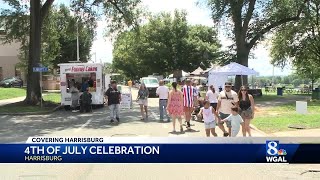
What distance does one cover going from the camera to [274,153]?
17.3 ft

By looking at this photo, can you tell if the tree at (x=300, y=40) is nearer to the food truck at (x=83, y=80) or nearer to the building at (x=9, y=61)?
the food truck at (x=83, y=80)

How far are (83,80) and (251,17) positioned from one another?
1864 centimetres

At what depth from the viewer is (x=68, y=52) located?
69688 millimetres

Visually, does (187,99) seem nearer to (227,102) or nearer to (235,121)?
(227,102)

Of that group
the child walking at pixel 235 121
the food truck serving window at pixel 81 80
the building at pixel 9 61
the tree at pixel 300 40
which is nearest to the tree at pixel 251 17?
the tree at pixel 300 40

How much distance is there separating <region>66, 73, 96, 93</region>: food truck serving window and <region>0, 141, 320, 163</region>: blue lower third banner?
19.7 metres

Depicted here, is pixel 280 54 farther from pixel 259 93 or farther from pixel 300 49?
pixel 259 93

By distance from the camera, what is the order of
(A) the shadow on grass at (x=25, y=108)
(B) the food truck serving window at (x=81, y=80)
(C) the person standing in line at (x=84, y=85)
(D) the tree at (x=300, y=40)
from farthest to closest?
(D) the tree at (x=300, y=40) < (B) the food truck serving window at (x=81, y=80) < (C) the person standing in line at (x=84, y=85) < (A) the shadow on grass at (x=25, y=108)

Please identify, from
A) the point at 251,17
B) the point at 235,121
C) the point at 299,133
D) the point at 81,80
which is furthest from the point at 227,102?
the point at 251,17

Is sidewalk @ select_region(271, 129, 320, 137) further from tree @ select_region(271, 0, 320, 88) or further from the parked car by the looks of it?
the parked car

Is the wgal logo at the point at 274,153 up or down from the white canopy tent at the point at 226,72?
down

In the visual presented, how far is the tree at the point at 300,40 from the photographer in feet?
129
